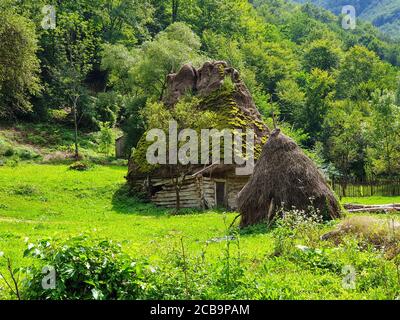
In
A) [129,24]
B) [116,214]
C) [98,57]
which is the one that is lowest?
[116,214]

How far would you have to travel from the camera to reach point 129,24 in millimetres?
71312

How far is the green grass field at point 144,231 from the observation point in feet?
30.6

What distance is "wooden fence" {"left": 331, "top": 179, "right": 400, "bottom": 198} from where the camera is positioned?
3981 centimetres

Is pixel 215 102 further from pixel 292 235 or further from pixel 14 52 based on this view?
pixel 292 235

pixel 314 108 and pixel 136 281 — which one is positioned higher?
pixel 314 108

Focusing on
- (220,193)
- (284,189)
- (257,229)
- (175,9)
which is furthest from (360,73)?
(257,229)

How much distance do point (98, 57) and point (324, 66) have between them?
45.3 metres

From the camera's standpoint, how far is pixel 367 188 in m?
40.8

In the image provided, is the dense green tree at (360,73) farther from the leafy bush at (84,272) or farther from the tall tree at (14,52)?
the leafy bush at (84,272)

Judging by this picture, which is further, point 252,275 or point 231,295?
point 252,275

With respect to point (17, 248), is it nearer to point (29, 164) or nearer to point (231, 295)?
point (231, 295)

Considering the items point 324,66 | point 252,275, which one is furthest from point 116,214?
point 324,66

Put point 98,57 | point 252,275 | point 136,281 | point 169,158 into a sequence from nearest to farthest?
point 136,281 → point 252,275 → point 169,158 → point 98,57

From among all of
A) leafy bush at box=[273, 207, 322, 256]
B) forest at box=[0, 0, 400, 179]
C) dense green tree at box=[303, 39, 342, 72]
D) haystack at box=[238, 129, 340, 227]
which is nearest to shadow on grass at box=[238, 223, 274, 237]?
haystack at box=[238, 129, 340, 227]
